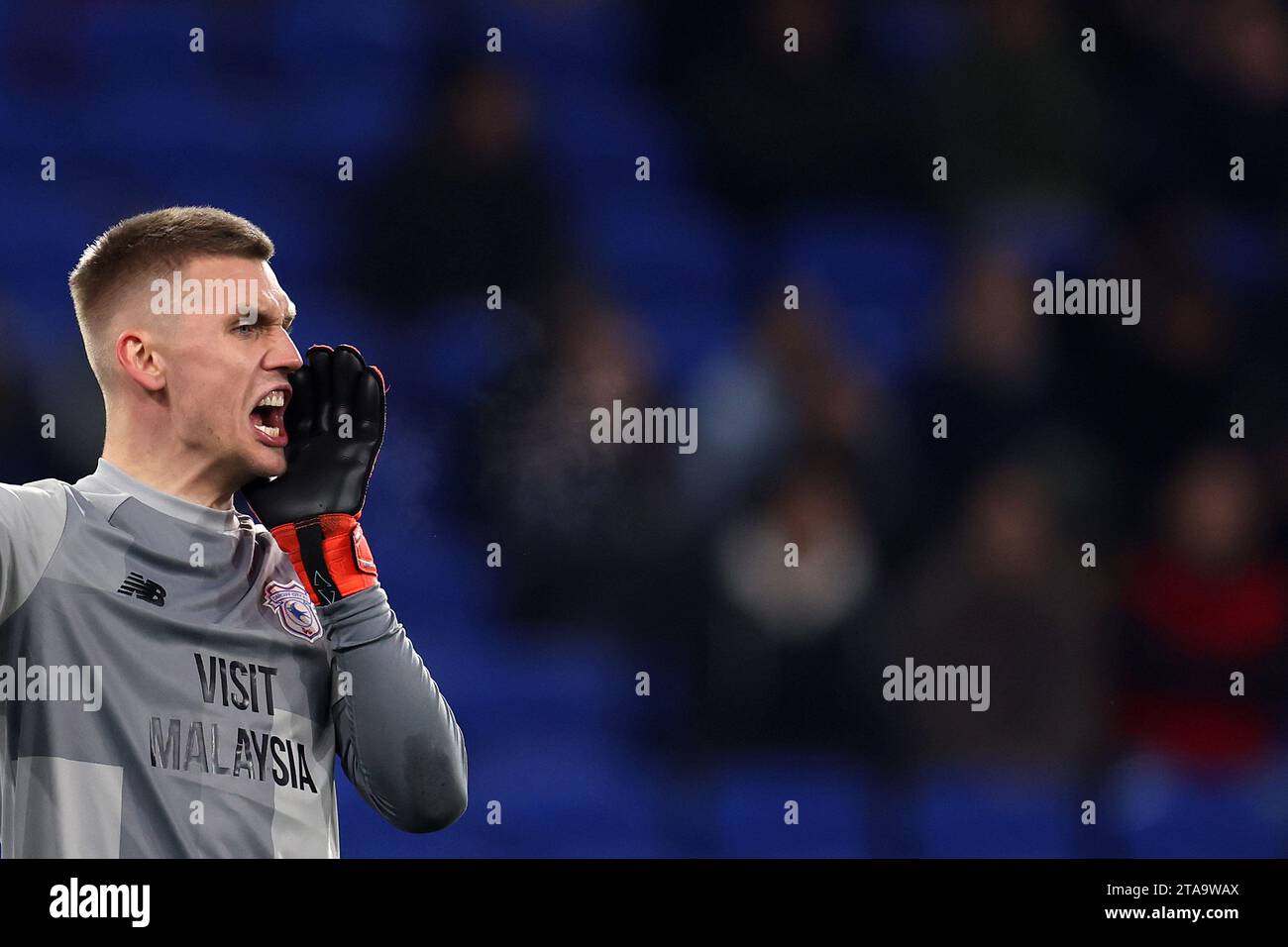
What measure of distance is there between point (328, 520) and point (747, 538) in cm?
176

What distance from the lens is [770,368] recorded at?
3680mm

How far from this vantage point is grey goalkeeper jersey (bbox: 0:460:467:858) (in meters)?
1.67

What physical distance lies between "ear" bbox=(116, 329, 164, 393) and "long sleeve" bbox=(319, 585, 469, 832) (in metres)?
0.40

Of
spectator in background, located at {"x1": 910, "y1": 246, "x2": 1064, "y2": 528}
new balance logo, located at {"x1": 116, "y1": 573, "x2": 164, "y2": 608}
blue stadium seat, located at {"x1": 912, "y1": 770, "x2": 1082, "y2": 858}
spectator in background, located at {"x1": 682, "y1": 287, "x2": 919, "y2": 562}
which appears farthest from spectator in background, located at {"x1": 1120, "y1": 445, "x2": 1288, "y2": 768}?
new balance logo, located at {"x1": 116, "y1": 573, "x2": 164, "y2": 608}

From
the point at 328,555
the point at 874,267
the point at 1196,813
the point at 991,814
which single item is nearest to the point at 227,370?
the point at 328,555

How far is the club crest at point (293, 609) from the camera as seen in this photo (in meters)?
1.87

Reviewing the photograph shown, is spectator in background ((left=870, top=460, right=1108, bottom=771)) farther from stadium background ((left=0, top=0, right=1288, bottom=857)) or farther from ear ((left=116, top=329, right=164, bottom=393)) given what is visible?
ear ((left=116, top=329, right=164, bottom=393))

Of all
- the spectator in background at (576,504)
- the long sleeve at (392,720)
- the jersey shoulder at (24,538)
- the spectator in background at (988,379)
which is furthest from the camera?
the spectator in background at (988,379)

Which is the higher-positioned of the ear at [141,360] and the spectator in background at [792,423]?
the spectator in background at [792,423]

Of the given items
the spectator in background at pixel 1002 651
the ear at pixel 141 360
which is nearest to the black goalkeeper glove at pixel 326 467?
the ear at pixel 141 360

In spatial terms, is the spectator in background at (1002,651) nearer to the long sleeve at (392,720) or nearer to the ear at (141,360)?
the long sleeve at (392,720)

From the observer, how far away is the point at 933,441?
370cm

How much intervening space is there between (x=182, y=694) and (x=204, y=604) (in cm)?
12

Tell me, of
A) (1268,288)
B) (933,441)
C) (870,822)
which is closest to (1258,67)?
(1268,288)
